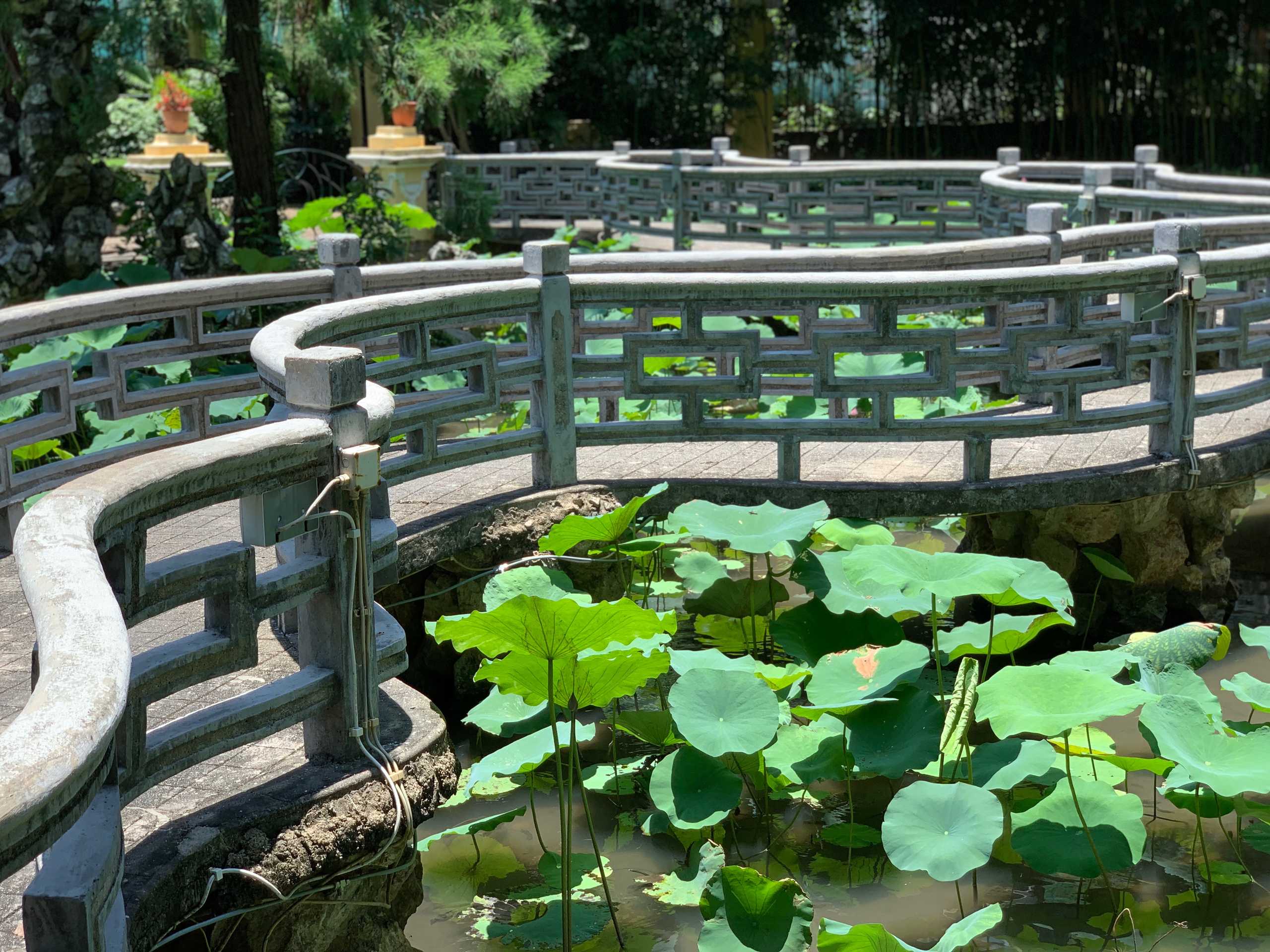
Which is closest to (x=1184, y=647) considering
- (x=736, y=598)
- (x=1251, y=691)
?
(x=1251, y=691)

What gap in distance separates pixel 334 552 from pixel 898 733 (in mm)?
1430

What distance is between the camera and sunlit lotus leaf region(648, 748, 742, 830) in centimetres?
326

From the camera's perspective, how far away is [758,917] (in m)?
2.83

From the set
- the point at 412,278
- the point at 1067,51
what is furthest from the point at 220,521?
the point at 1067,51

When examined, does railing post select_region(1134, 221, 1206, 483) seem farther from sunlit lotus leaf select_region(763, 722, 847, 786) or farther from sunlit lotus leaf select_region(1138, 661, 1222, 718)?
sunlit lotus leaf select_region(763, 722, 847, 786)

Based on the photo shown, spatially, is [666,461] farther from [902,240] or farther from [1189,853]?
[902,240]

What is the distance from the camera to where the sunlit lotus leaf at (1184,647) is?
3.67 m

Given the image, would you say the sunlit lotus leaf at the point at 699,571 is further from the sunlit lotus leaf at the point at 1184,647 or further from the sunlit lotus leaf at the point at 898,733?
the sunlit lotus leaf at the point at 1184,647

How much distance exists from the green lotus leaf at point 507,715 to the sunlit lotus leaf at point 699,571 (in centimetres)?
87

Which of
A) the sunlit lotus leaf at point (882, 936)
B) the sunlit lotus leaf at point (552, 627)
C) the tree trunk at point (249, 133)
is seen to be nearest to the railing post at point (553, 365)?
the sunlit lotus leaf at point (552, 627)

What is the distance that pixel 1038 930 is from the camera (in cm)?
329

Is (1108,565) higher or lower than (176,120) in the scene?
lower

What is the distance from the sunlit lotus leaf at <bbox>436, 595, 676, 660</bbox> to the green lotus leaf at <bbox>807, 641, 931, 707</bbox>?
0.55 metres

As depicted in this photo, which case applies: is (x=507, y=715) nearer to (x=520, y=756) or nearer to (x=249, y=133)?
(x=520, y=756)
